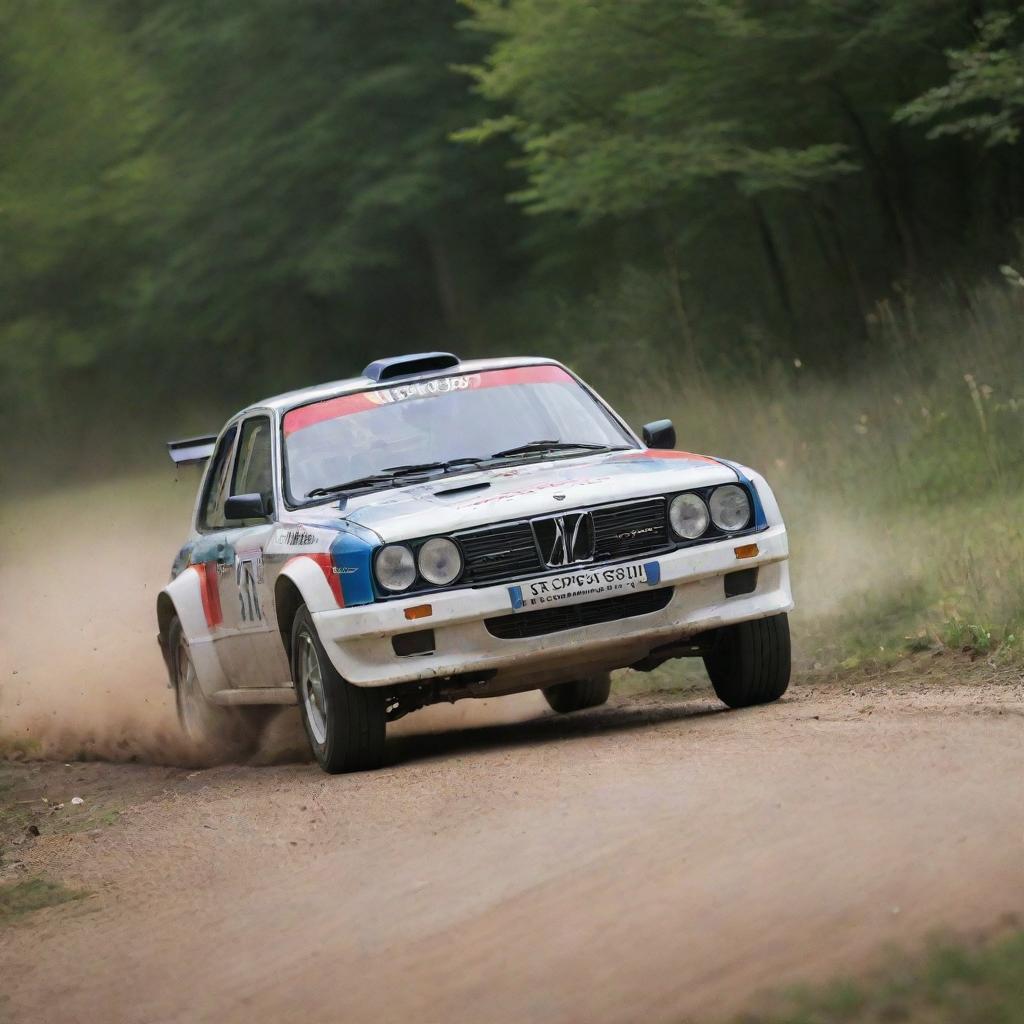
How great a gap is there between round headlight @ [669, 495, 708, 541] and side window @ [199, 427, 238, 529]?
2.90 meters

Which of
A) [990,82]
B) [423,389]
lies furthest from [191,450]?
[990,82]

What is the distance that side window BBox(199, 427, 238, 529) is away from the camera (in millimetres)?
10977

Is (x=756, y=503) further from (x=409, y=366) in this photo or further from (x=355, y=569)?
(x=409, y=366)

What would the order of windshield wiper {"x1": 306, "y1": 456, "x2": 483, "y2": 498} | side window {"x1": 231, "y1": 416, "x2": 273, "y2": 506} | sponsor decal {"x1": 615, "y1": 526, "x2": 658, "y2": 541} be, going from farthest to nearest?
side window {"x1": 231, "y1": 416, "x2": 273, "y2": 506}, windshield wiper {"x1": 306, "y1": 456, "x2": 483, "y2": 498}, sponsor decal {"x1": 615, "y1": 526, "x2": 658, "y2": 541}

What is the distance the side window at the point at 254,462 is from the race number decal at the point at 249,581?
0.93ft

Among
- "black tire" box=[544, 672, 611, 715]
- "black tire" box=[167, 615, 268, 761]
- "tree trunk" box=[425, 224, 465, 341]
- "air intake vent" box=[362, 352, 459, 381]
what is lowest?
"black tire" box=[544, 672, 611, 715]

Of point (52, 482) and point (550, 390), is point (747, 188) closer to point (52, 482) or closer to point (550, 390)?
point (550, 390)

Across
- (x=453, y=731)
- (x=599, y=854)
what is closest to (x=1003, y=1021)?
(x=599, y=854)

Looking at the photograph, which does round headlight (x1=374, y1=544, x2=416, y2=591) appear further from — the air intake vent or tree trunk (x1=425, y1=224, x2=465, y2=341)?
tree trunk (x1=425, y1=224, x2=465, y2=341)

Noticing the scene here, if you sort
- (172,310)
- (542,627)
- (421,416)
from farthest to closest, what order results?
1. (172,310)
2. (421,416)
3. (542,627)

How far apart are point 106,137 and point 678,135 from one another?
19124mm

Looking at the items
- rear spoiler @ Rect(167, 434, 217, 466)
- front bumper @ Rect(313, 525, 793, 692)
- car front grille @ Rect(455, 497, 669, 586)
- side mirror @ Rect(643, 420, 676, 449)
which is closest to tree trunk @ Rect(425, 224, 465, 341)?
rear spoiler @ Rect(167, 434, 217, 466)

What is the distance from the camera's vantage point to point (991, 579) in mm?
11266

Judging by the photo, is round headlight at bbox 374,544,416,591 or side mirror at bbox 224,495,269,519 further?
side mirror at bbox 224,495,269,519
